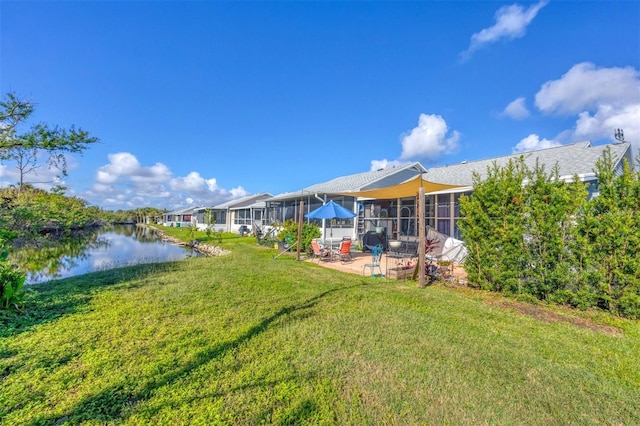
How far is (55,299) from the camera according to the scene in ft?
18.0

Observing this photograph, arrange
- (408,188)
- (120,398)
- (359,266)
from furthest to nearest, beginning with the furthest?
1. (359,266)
2. (408,188)
3. (120,398)

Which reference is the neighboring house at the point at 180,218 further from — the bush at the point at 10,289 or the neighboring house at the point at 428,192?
the bush at the point at 10,289

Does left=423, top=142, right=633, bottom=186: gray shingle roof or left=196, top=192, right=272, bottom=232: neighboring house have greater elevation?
left=423, top=142, right=633, bottom=186: gray shingle roof

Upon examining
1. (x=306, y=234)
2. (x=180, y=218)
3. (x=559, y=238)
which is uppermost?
(x=180, y=218)

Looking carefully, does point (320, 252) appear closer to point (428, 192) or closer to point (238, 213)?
point (428, 192)

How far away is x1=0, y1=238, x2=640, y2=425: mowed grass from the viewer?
8.01 ft

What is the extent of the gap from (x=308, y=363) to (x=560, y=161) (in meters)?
12.2

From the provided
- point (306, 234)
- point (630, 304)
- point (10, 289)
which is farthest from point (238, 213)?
point (630, 304)

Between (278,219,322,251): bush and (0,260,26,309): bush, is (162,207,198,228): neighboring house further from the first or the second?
(0,260,26,309): bush

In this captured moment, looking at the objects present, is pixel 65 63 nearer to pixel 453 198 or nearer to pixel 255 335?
pixel 255 335

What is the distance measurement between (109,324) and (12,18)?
9.85 metres

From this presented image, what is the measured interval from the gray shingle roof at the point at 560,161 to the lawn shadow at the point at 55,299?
419 inches

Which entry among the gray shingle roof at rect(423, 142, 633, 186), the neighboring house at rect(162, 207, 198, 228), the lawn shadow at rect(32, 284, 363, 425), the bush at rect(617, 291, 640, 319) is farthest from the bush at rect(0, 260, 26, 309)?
the neighboring house at rect(162, 207, 198, 228)

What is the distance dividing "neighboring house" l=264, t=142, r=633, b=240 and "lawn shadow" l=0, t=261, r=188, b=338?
7456mm
